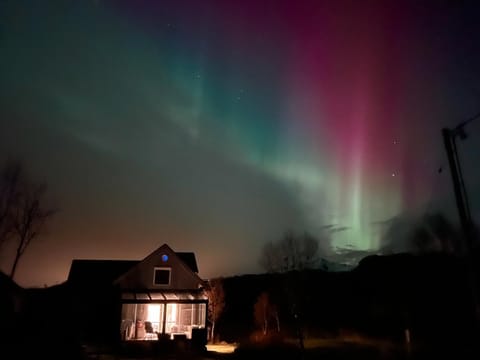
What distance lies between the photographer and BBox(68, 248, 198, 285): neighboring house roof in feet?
118

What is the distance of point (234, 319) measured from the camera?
46594mm

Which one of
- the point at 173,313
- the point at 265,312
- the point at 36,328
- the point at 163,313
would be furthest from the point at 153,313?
the point at 36,328

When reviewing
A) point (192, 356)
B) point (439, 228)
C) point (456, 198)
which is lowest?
point (192, 356)

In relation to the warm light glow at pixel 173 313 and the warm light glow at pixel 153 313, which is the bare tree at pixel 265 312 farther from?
the warm light glow at pixel 153 313

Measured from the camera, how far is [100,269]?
37531 mm

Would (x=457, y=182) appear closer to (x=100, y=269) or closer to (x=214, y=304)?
(x=214, y=304)

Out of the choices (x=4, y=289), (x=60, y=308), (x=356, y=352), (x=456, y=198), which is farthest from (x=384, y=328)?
(x=4, y=289)

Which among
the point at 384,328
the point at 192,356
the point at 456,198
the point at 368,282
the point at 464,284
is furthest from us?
the point at 368,282

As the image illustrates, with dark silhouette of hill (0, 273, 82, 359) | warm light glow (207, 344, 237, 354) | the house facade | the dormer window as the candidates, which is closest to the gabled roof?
the house facade

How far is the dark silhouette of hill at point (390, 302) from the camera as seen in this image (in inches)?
999

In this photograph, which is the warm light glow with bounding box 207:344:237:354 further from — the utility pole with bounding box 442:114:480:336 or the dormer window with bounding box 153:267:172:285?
the utility pole with bounding box 442:114:480:336

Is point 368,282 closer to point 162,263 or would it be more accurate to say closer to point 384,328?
point 384,328

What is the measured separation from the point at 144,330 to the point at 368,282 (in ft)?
72.6

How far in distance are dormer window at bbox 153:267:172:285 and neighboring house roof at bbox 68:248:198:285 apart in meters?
4.58
